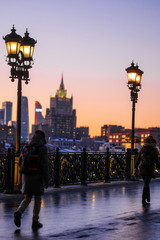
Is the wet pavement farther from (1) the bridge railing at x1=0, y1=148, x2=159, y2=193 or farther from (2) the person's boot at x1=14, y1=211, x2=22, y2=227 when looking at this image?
(1) the bridge railing at x1=0, y1=148, x2=159, y2=193

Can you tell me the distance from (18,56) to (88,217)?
22.9 ft

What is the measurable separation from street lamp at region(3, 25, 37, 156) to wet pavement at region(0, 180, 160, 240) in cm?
262

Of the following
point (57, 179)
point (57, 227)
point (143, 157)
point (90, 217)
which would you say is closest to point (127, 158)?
point (57, 179)

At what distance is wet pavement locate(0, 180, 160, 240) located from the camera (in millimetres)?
7921

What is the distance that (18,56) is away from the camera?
14992 mm

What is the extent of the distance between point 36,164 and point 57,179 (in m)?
7.85

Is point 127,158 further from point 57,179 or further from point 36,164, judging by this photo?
point 36,164

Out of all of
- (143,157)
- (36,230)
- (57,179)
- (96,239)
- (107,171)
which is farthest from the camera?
(107,171)

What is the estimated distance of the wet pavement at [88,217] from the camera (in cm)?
792

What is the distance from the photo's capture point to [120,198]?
44.4 ft

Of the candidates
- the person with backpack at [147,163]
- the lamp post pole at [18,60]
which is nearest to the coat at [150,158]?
the person with backpack at [147,163]

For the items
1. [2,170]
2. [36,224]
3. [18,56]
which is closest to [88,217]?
[36,224]

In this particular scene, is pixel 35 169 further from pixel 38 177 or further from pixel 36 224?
pixel 36 224

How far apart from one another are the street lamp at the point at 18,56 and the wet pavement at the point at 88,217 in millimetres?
2615
